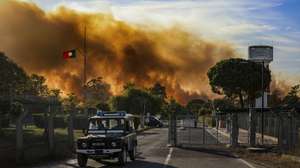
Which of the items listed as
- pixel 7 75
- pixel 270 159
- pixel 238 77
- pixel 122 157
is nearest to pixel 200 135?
pixel 238 77

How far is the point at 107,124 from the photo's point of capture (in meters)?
25.8

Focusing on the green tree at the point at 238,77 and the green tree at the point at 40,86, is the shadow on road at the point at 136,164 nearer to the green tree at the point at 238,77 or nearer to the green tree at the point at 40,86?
the green tree at the point at 238,77

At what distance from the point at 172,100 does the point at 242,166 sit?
14081 centimetres

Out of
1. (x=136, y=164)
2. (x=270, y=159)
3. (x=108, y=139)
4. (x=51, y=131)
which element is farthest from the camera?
(x=270, y=159)

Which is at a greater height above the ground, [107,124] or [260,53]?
[260,53]

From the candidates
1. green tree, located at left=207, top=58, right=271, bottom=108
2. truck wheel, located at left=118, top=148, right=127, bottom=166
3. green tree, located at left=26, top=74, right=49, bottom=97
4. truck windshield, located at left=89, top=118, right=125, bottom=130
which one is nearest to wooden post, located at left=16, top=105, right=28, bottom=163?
truck windshield, located at left=89, top=118, right=125, bottom=130

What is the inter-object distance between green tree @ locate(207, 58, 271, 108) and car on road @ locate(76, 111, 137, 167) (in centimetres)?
4283

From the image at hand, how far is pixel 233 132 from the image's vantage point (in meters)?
39.7

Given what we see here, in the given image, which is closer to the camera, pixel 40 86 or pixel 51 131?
pixel 51 131

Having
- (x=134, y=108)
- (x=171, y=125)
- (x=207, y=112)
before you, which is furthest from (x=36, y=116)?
(x=207, y=112)

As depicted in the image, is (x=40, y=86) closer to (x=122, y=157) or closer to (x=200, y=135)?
(x=200, y=135)

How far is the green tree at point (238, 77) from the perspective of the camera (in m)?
68.5

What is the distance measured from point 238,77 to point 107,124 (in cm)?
4488

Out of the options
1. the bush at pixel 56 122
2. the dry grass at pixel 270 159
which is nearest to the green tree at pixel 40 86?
the bush at pixel 56 122
